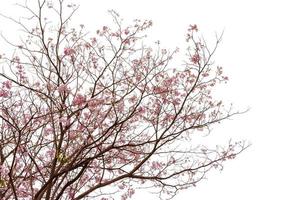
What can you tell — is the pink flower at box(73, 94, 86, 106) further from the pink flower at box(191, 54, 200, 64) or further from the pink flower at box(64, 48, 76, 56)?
the pink flower at box(191, 54, 200, 64)

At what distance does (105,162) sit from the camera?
833 cm

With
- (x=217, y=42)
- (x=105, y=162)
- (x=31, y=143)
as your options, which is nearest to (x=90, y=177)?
(x=105, y=162)

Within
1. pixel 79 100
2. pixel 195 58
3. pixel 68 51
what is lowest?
pixel 79 100

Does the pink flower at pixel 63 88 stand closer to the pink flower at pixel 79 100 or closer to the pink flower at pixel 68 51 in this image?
the pink flower at pixel 79 100

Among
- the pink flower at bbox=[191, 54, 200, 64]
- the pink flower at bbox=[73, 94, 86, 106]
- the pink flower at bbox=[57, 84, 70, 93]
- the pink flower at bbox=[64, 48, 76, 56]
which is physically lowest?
the pink flower at bbox=[73, 94, 86, 106]

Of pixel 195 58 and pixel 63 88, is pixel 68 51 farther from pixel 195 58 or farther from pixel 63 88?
pixel 195 58

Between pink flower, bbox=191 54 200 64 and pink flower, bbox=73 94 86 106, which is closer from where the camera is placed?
pink flower, bbox=73 94 86 106

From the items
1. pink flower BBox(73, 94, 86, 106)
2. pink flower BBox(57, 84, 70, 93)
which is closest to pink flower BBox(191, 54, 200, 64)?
pink flower BBox(73, 94, 86, 106)

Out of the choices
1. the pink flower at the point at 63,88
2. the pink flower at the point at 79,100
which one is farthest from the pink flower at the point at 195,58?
the pink flower at the point at 63,88

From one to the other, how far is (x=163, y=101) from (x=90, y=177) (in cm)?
205

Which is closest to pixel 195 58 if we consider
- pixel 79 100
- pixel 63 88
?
pixel 79 100

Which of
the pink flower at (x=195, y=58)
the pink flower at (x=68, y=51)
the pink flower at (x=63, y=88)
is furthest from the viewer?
the pink flower at (x=195, y=58)

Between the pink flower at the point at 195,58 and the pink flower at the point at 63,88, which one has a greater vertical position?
the pink flower at the point at 195,58

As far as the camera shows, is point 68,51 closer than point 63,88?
No
